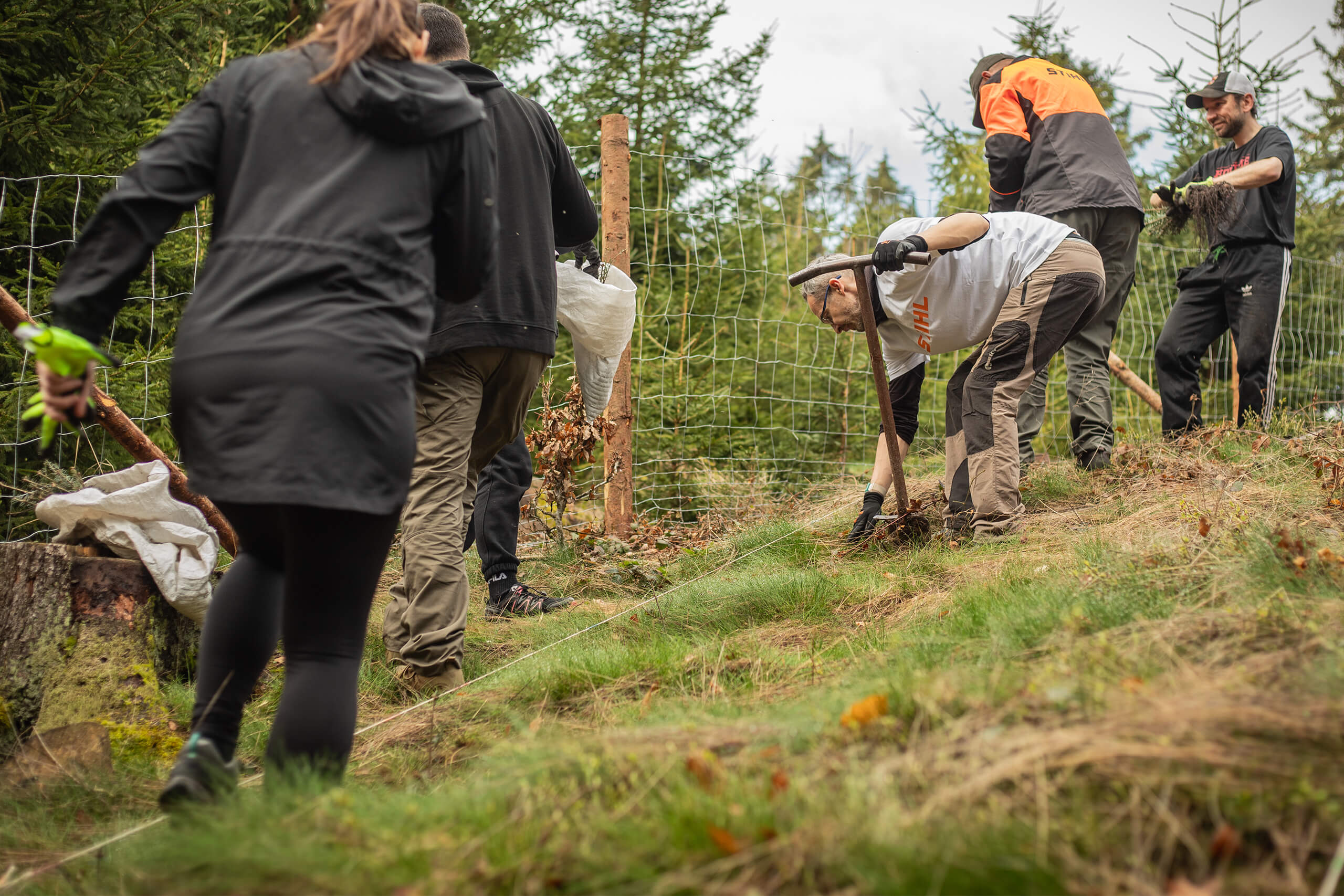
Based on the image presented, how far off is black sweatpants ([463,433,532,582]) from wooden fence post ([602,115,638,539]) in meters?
1.17

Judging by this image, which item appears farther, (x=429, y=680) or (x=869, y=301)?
(x=869, y=301)

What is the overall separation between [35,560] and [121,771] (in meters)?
0.73

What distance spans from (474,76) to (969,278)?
6.88 feet

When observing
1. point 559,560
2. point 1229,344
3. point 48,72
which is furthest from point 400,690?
point 1229,344

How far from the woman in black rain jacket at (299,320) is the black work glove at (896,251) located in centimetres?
208

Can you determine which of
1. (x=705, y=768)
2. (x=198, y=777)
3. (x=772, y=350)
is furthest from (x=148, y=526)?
(x=772, y=350)

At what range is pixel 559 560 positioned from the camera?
472 cm

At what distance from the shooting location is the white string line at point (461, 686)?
1.69 meters

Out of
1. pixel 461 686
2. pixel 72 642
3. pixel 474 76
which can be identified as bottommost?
pixel 461 686

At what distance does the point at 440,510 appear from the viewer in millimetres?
2908

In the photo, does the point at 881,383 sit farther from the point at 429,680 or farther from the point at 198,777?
the point at 198,777

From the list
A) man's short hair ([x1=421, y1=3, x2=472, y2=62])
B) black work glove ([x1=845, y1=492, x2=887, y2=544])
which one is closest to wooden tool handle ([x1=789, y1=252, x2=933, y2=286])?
black work glove ([x1=845, y1=492, x2=887, y2=544])

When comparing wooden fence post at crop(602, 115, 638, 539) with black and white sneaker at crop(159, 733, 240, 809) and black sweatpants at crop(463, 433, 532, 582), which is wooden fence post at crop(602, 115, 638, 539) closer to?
black sweatpants at crop(463, 433, 532, 582)

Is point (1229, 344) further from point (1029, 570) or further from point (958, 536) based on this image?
point (1029, 570)
